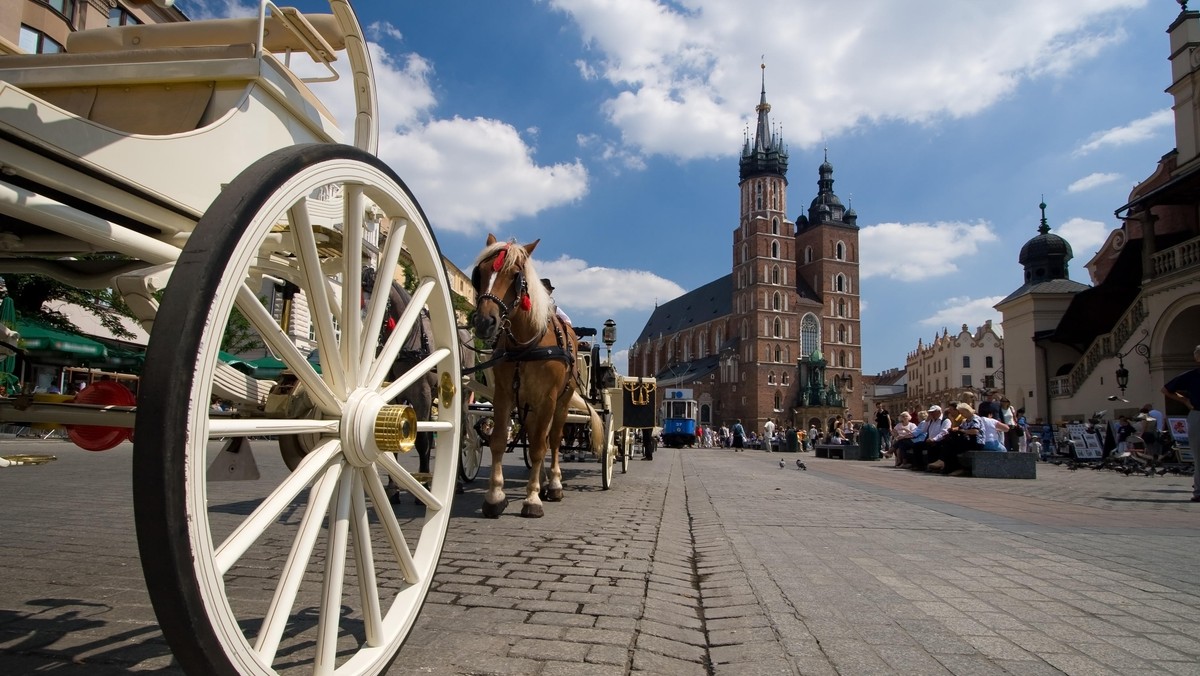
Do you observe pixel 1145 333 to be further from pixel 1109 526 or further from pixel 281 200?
pixel 281 200

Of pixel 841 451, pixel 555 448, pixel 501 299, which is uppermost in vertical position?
pixel 501 299

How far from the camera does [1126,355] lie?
23.2 m

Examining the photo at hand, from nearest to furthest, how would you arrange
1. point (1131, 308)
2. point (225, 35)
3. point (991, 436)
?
point (225, 35), point (991, 436), point (1131, 308)

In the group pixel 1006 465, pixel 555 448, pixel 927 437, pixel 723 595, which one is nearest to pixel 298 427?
pixel 723 595

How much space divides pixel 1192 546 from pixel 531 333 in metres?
5.04

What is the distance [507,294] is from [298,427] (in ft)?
12.2

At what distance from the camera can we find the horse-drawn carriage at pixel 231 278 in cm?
122

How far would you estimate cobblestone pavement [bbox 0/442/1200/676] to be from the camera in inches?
97.0

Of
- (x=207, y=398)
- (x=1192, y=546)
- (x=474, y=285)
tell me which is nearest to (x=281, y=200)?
(x=207, y=398)

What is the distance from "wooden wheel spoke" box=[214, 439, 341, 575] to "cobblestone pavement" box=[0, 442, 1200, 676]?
2.81ft

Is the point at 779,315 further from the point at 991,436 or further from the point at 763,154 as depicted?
the point at 991,436

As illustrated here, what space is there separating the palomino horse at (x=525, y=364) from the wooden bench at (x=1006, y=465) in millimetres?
9427

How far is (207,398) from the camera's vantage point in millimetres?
1253

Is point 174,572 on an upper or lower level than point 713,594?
upper
